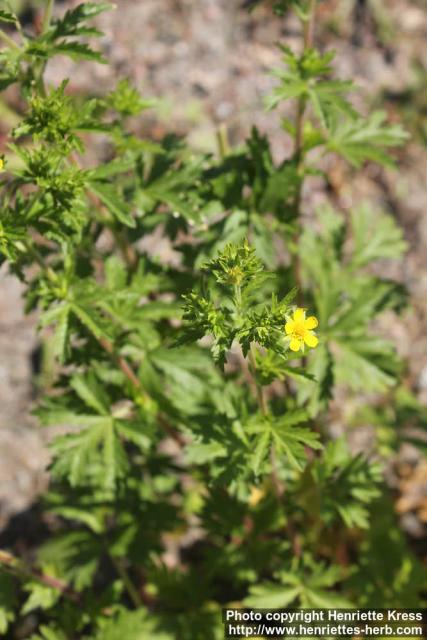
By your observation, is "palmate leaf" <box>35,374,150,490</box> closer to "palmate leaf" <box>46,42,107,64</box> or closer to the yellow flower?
the yellow flower

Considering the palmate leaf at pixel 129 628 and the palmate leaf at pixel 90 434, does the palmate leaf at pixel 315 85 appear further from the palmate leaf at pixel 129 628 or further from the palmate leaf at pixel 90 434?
the palmate leaf at pixel 129 628

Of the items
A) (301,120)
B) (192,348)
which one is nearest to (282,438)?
(192,348)

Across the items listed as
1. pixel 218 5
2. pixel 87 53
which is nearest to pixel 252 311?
pixel 87 53

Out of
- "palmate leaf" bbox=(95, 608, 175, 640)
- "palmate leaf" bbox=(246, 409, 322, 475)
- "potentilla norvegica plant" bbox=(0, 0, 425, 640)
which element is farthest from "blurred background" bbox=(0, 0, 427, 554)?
"palmate leaf" bbox=(246, 409, 322, 475)

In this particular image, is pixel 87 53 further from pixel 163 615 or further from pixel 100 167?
pixel 163 615

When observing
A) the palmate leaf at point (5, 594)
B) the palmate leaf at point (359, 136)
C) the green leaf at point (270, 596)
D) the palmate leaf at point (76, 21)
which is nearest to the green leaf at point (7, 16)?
the palmate leaf at point (76, 21)

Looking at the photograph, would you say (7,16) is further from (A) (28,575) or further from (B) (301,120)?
(A) (28,575)

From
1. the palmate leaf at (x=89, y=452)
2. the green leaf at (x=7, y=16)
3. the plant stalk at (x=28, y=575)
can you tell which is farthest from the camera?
the plant stalk at (x=28, y=575)
